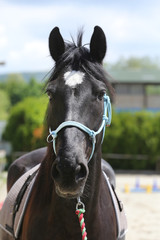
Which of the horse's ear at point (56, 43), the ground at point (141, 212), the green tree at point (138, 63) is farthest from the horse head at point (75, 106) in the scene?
the green tree at point (138, 63)

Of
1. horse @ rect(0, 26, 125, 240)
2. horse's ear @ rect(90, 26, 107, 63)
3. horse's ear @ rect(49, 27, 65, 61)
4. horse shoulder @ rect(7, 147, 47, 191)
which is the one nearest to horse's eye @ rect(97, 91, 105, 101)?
horse @ rect(0, 26, 125, 240)

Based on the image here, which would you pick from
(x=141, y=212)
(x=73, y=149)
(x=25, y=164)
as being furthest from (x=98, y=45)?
(x=141, y=212)

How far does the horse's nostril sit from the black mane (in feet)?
2.28

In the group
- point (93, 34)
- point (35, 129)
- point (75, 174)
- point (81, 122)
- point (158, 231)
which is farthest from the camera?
point (35, 129)

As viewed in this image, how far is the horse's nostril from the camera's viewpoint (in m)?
1.94

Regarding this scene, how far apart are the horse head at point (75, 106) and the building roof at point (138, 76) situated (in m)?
36.3

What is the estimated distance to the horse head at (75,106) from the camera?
1957 mm

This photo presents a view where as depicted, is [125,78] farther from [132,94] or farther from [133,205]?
[133,205]

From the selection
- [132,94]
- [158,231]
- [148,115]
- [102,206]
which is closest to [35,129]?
[148,115]

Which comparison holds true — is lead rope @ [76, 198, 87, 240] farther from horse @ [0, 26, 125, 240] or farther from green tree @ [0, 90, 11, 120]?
green tree @ [0, 90, 11, 120]

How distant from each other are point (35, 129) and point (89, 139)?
570 inches

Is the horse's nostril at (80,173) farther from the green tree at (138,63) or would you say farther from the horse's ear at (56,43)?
the green tree at (138,63)

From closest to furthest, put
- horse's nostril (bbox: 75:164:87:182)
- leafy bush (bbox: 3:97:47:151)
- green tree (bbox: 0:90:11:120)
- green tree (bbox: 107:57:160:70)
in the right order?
horse's nostril (bbox: 75:164:87:182) → leafy bush (bbox: 3:97:47:151) → green tree (bbox: 0:90:11:120) → green tree (bbox: 107:57:160:70)

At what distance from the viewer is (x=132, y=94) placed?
134 ft
